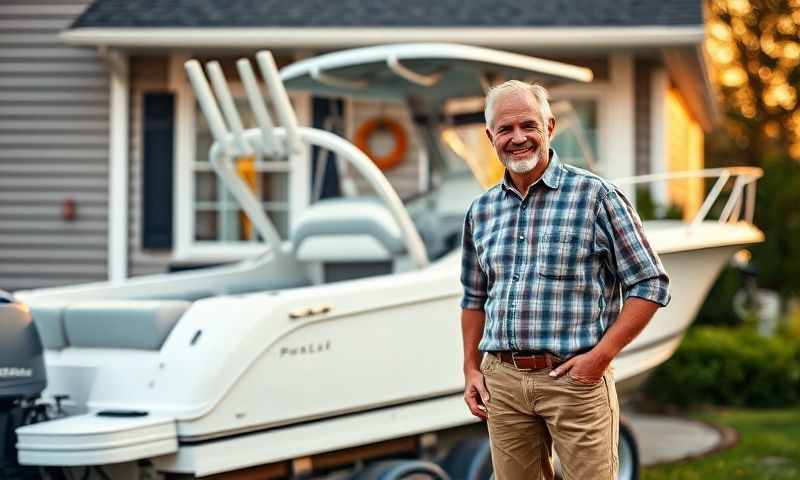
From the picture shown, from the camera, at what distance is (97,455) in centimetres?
427

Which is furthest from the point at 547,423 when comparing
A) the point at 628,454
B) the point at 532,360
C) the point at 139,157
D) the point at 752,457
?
the point at 139,157

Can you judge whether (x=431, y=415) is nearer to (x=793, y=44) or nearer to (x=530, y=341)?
(x=530, y=341)

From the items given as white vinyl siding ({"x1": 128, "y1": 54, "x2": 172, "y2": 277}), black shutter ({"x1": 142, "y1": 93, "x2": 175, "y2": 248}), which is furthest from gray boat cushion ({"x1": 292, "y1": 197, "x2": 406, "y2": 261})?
white vinyl siding ({"x1": 128, "y1": 54, "x2": 172, "y2": 277})

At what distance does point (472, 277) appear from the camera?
3740mm

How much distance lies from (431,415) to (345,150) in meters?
1.25

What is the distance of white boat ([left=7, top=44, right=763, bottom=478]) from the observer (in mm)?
4562

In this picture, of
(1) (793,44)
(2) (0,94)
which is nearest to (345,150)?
(2) (0,94)

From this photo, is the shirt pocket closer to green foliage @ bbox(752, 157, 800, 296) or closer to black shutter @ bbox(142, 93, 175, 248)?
black shutter @ bbox(142, 93, 175, 248)

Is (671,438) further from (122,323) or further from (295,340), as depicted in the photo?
(122,323)

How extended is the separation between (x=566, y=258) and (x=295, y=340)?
5.68ft

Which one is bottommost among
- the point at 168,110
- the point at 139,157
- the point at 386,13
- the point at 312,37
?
the point at 139,157

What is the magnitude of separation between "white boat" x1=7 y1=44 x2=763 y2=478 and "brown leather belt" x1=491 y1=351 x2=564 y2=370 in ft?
4.97

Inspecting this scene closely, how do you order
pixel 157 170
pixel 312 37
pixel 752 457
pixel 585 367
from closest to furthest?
pixel 585 367 < pixel 752 457 < pixel 312 37 < pixel 157 170

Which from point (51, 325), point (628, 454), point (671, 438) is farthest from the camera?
point (671, 438)
